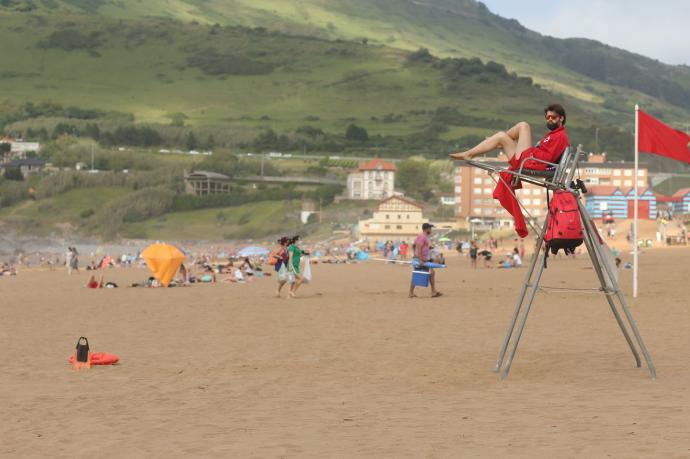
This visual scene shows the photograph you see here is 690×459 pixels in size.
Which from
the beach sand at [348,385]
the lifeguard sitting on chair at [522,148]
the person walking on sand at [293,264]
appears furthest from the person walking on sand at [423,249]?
the lifeguard sitting on chair at [522,148]

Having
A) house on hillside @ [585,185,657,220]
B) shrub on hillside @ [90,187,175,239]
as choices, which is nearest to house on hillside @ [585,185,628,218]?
house on hillside @ [585,185,657,220]

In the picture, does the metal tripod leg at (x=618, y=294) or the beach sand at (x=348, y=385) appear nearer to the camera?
the beach sand at (x=348, y=385)

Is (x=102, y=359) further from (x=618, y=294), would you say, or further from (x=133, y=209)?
(x=133, y=209)

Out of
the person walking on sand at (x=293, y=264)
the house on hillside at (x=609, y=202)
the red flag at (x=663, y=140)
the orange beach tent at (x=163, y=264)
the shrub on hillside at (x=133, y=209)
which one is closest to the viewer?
the red flag at (x=663, y=140)

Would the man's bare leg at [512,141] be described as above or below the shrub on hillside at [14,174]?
below

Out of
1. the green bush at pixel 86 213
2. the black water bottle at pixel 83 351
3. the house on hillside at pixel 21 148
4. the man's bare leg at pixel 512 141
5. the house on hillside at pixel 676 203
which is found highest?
the house on hillside at pixel 21 148

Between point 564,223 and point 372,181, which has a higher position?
point 372,181

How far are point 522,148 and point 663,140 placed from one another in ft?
18.8

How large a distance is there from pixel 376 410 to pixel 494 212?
99604mm

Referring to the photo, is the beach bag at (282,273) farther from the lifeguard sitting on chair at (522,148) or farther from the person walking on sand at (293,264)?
the lifeguard sitting on chair at (522,148)

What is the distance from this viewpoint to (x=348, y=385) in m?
10.5

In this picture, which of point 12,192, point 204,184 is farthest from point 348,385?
point 12,192

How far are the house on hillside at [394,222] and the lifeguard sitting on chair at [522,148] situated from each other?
82.7 meters

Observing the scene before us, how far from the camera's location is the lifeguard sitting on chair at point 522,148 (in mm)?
10336
